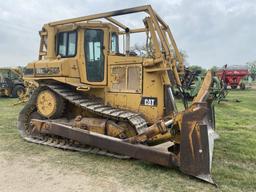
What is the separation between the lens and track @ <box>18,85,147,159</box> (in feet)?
18.7

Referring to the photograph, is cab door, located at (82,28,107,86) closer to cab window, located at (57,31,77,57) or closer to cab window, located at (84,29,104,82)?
cab window, located at (84,29,104,82)

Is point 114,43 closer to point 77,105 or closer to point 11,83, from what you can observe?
point 77,105

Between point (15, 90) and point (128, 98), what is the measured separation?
1504cm

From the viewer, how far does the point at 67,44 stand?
23.0 feet

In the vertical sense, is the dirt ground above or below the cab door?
below

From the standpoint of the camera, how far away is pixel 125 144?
514cm

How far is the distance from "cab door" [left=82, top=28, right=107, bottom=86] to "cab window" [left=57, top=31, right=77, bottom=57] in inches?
12.4

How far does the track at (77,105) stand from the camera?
18.7 ft

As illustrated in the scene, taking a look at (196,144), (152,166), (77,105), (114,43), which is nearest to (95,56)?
(114,43)

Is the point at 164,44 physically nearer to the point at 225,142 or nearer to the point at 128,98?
the point at 128,98

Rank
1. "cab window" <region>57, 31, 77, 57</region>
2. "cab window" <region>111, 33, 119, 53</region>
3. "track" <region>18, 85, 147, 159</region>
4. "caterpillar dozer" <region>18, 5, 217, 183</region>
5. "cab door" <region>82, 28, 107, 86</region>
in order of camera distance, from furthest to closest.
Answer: "cab window" <region>111, 33, 119, 53</region>, "cab window" <region>57, 31, 77, 57</region>, "cab door" <region>82, 28, 107, 86</region>, "track" <region>18, 85, 147, 159</region>, "caterpillar dozer" <region>18, 5, 217, 183</region>

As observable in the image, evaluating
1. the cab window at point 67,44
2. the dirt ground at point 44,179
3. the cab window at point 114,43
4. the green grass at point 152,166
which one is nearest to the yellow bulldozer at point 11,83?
the green grass at point 152,166

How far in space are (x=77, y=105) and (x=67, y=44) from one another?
5.40ft

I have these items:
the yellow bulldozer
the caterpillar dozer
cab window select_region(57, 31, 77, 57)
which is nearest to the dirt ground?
the caterpillar dozer
